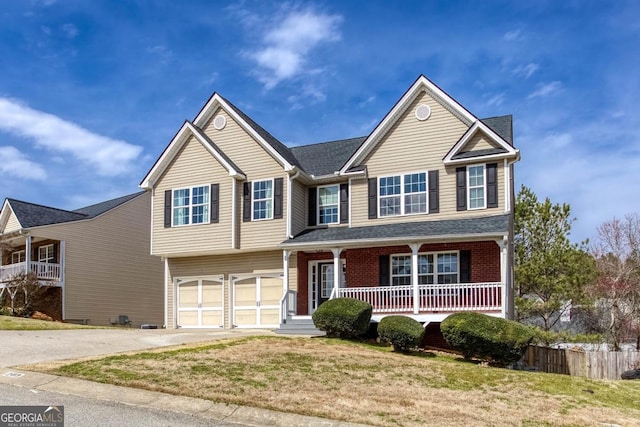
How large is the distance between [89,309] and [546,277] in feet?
76.2

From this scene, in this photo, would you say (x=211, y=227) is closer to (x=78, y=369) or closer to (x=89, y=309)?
(x=89, y=309)

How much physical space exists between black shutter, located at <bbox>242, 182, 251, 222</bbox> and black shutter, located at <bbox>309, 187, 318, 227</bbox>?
99.3 inches

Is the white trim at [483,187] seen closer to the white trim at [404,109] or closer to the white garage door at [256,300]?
the white trim at [404,109]

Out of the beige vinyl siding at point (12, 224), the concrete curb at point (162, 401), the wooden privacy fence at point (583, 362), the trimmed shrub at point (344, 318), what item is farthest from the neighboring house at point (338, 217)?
the concrete curb at point (162, 401)

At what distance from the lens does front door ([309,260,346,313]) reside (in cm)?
2466

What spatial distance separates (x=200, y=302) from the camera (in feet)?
89.0

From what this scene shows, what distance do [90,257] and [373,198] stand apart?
17244 mm

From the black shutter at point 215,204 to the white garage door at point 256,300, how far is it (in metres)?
2.68

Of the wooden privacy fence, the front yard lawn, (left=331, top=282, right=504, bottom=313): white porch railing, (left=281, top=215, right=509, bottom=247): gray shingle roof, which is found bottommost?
the wooden privacy fence

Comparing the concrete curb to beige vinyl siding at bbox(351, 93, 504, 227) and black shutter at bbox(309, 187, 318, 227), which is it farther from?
black shutter at bbox(309, 187, 318, 227)

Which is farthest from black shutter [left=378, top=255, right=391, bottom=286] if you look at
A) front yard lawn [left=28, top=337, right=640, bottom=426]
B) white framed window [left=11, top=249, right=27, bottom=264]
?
white framed window [left=11, top=249, right=27, bottom=264]

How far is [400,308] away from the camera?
21.5 metres

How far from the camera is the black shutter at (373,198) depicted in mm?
24000

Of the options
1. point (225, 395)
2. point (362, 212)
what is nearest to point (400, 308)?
point (362, 212)
